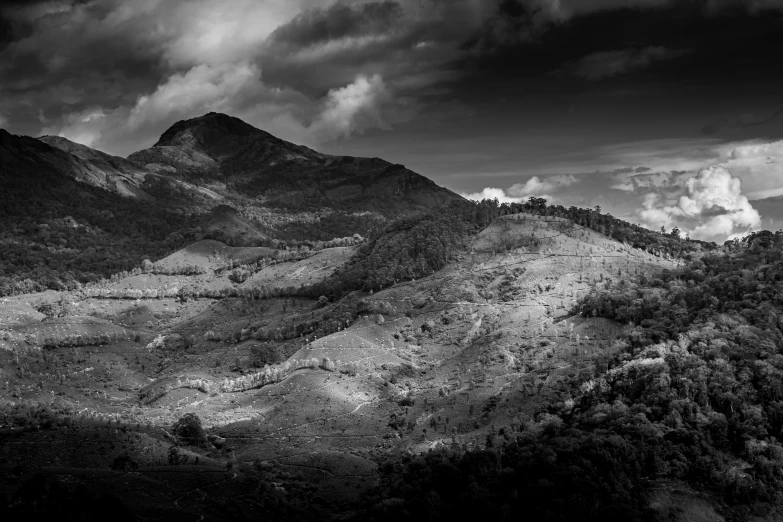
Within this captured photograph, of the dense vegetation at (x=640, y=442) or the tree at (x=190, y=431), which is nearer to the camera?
the dense vegetation at (x=640, y=442)

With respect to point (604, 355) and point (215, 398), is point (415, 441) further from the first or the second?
point (215, 398)

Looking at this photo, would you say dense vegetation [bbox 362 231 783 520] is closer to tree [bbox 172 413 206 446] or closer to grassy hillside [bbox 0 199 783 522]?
grassy hillside [bbox 0 199 783 522]

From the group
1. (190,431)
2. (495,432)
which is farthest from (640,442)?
(190,431)

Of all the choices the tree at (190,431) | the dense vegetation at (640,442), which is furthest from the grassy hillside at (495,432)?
the tree at (190,431)

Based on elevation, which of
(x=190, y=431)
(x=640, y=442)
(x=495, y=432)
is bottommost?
(x=640, y=442)

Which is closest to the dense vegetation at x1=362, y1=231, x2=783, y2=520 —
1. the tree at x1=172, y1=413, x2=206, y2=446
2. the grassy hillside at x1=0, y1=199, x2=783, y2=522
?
the grassy hillside at x1=0, y1=199, x2=783, y2=522

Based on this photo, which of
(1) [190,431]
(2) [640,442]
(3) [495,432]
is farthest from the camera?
(1) [190,431]

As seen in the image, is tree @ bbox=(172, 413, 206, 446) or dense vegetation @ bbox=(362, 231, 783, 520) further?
tree @ bbox=(172, 413, 206, 446)

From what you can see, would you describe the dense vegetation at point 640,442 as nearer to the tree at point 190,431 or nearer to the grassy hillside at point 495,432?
the grassy hillside at point 495,432

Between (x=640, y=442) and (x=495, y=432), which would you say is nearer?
(x=640, y=442)

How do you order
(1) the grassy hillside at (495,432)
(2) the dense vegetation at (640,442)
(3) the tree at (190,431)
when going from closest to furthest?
(2) the dense vegetation at (640,442) → (1) the grassy hillside at (495,432) → (3) the tree at (190,431)

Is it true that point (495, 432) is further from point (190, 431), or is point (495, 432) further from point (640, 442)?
point (190, 431)

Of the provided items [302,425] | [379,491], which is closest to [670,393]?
[379,491]
